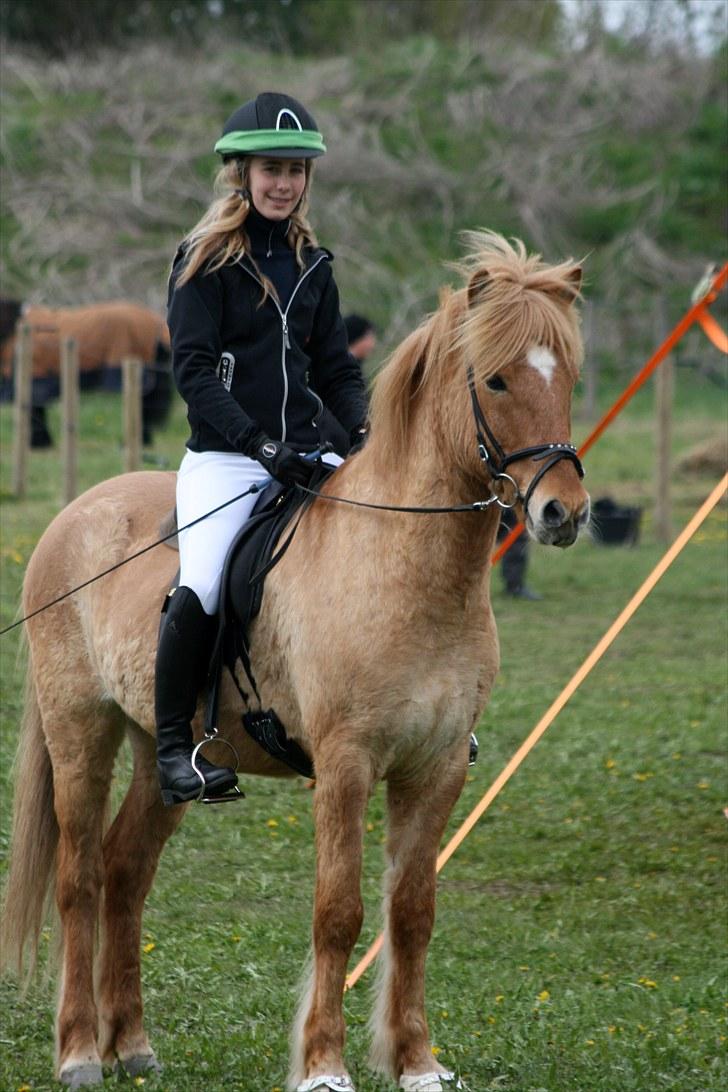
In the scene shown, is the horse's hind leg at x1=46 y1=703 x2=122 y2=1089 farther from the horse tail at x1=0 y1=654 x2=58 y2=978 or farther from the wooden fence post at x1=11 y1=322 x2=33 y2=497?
the wooden fence post at x1=11 y1=322 x2=33 y2=497

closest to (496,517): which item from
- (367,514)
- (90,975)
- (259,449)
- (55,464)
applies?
(367,514)

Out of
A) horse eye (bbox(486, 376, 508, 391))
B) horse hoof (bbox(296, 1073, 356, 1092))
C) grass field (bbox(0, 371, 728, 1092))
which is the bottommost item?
grass field (bbox(0, 371, 728, 1092))

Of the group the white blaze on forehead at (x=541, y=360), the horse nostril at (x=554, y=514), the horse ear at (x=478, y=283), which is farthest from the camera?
the horse ear at (x=478, y=283)

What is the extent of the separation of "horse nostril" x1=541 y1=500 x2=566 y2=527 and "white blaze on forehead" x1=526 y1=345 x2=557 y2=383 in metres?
0.38

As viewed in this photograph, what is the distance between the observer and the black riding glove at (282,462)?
4.54 m

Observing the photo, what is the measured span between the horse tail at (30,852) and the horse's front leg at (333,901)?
127cm

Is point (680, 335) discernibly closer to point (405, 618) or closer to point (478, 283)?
point (478, 283)

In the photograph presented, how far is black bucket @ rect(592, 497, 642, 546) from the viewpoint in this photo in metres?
15.9

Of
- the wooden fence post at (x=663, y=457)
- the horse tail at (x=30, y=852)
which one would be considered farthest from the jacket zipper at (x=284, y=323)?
the wooden fence post at (x=663, y=457)

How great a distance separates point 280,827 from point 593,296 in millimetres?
20207

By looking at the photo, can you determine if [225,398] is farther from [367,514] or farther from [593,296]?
[593,296]

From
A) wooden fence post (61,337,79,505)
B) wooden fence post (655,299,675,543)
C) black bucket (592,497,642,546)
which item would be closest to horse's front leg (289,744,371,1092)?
wooden fence post (61,337,79,505)

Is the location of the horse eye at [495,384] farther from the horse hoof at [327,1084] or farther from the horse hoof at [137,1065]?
the horse hoof at [137,1065]

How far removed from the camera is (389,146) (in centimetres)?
2952
